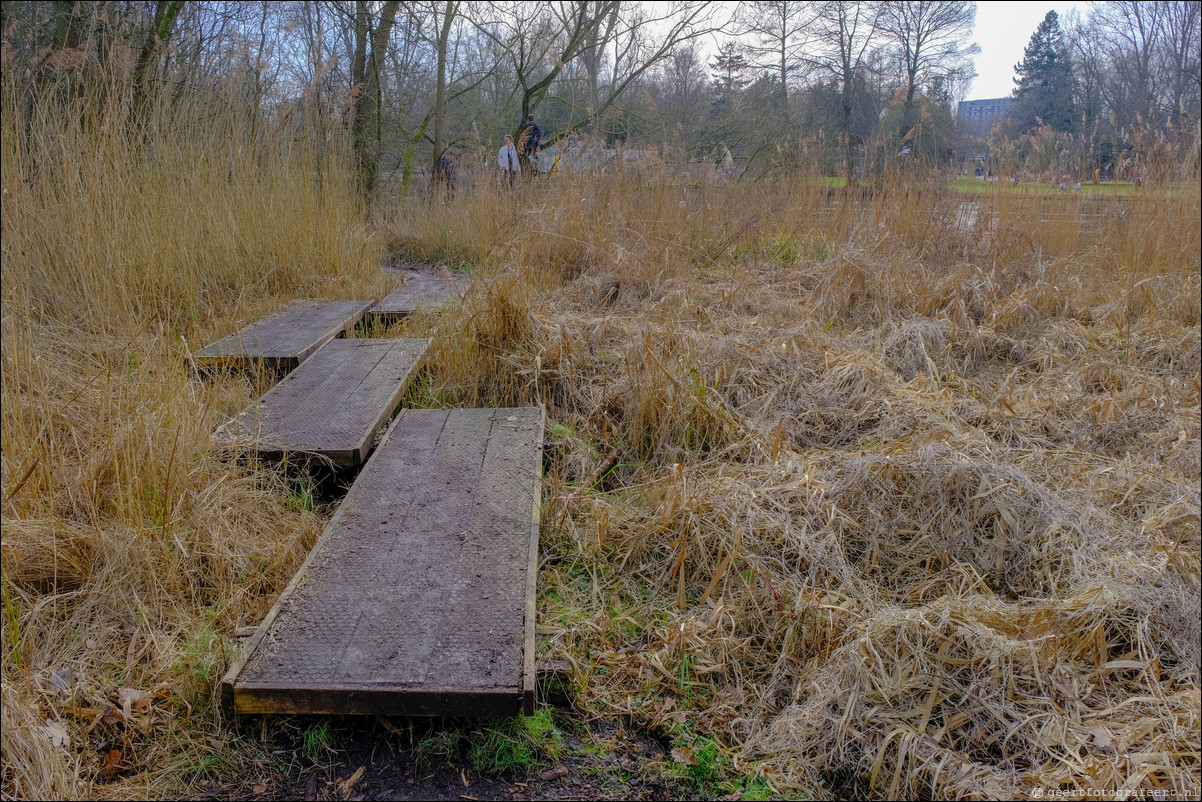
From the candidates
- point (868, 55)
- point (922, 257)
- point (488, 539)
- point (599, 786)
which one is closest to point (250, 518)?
point (488, 539)

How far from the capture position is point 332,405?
10.3ft

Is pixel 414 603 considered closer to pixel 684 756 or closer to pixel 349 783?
pixel 349 783

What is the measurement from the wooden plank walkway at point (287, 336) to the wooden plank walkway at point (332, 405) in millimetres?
91

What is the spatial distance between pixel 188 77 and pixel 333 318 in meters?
1.98

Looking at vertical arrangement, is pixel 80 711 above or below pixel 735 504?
below

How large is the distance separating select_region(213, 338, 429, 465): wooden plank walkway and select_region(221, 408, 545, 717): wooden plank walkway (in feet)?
0.57

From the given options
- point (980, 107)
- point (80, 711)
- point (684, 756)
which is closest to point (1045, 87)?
point (980, 107)

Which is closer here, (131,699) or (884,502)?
(131,699)

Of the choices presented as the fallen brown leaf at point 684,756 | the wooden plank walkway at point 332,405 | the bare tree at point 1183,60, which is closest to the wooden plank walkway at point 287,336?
the wooden plank walkway at point 332,405

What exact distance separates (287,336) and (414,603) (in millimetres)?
2660

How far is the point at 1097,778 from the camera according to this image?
151cm

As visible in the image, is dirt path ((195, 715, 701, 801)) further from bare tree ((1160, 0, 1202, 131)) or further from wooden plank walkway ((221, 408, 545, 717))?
bare tree ((1160, 0, 1202, 131))

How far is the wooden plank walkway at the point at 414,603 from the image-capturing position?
1.64 m

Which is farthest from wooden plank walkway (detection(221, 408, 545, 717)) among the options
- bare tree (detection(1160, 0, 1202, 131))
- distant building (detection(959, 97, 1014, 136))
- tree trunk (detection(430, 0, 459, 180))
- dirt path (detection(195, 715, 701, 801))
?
distant building (detection(959, 97, 1014, 136))
